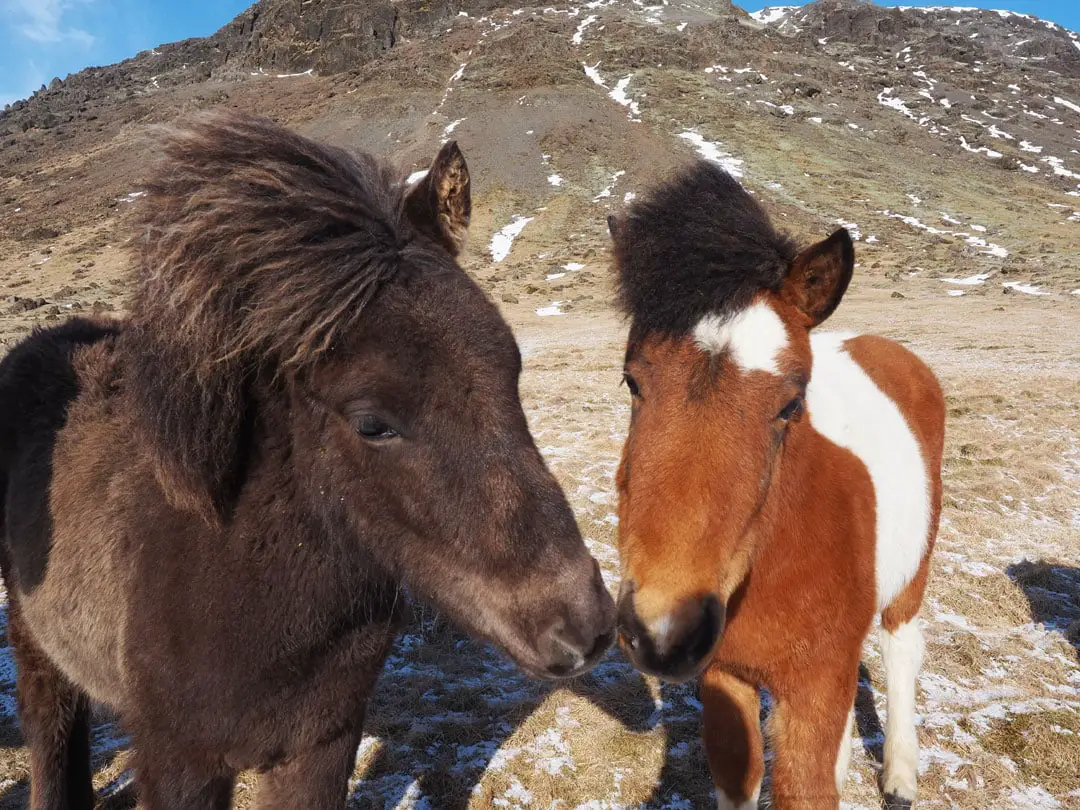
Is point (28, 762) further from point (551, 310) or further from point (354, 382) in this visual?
point (551, 310)

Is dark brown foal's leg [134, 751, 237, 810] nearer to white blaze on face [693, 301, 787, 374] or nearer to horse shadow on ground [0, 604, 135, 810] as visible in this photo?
horse shadow on ground [0, 604, 135, 810]

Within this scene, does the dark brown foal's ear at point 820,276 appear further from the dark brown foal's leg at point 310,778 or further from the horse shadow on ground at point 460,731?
the horse shadow on ground at point 460,731

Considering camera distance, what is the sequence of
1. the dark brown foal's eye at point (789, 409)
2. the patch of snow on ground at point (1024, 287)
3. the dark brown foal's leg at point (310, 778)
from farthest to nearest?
1. the patch of snow on ground at point (1024, 287)
2. the dark brown foal's eye at point (789, 409)
3. the dark brown foal's leg at point (310, 778)

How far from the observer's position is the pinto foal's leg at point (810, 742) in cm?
243

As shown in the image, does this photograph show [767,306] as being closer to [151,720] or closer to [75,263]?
[151,720]

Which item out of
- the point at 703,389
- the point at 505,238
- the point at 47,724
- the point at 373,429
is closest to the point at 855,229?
the point at 505,238

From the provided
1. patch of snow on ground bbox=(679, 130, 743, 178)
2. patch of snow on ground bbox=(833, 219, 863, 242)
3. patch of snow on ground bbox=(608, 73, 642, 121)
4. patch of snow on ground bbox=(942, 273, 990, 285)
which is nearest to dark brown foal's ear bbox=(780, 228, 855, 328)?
patch of snow on ground bbox=(942, 273, 990, 285)

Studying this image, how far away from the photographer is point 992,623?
489cm

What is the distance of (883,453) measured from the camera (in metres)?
3.16

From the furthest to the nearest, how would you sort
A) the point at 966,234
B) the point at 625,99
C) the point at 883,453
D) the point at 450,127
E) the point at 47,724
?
1. the point at 625,99
2. the point at 450,127
3. the point at 966,234
4. the point at 883,453
5. the point at 47,724

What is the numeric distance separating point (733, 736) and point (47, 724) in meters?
3.14

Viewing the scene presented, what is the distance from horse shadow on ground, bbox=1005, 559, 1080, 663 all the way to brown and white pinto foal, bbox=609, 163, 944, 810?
2.57m

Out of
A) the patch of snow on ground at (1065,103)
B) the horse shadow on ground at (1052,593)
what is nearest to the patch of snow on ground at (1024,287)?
the horse shadow on ground at (1052,593)

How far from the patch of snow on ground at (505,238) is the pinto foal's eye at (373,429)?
27904mm
